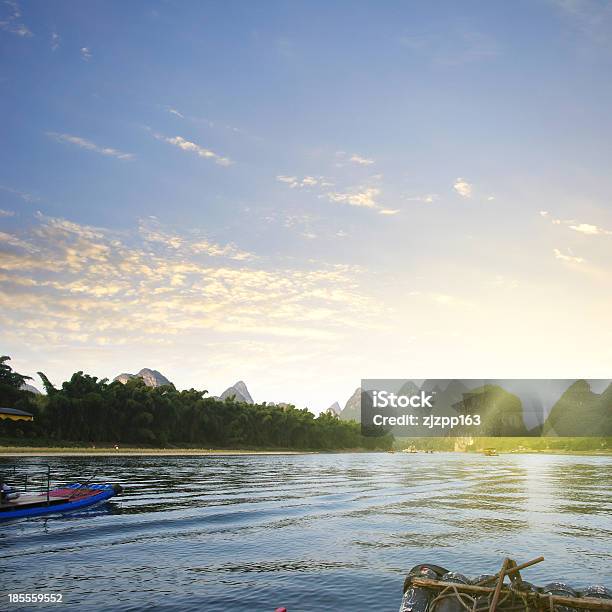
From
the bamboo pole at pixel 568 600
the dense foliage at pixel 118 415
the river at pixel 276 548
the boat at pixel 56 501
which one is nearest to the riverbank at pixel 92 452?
the dense foliage at pixel 118 415

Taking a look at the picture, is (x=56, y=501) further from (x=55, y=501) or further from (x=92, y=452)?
(x=92, y=452)

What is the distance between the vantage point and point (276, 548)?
3166cm

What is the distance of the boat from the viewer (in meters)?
36.9

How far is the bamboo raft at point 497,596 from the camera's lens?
14.4 meters

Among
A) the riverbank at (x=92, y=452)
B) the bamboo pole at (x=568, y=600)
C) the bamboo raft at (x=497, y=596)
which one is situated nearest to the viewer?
the bamboo pole at (x=568, y=600)

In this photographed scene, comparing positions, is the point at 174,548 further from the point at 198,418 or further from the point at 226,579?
the point at 198,418

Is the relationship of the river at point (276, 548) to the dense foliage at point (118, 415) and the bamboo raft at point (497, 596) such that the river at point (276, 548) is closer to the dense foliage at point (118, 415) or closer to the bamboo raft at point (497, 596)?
the bamboo raft at point (497, 596)

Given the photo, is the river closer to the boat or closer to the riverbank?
the boat

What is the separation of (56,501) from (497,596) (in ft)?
116

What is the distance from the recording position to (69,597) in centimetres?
2133

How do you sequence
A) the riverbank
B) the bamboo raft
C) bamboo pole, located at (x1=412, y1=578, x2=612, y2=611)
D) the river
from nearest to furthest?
bamboo pole, located at (x1=412, y1=578, x2=612, y2=611)
the bamboo raft
the river
the riverbank

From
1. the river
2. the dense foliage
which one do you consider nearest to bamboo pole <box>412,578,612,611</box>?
the river

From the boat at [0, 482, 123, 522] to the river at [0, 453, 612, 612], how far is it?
0.86m

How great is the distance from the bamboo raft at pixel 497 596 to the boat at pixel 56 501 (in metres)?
30.7
